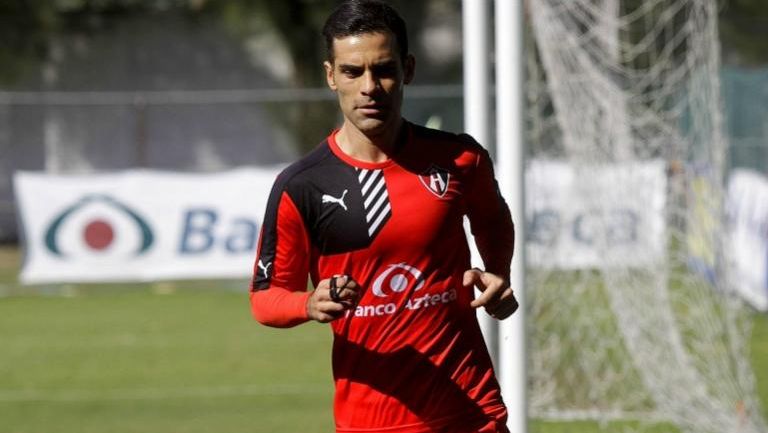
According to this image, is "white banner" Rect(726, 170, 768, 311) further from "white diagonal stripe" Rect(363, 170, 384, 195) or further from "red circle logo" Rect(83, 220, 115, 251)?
"white diagonal stripe" Rect(363, 170, 384, 195)

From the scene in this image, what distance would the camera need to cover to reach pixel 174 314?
52.2 feet

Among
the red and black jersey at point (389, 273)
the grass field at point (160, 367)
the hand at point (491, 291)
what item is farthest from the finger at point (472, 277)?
the grass field at point (160, 367)

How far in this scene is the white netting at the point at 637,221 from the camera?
869 cm

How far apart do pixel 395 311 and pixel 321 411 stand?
18.9 feet

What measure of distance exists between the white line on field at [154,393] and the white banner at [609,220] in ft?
6.82

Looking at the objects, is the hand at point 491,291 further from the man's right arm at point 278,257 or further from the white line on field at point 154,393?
the white line on field at point 154,393

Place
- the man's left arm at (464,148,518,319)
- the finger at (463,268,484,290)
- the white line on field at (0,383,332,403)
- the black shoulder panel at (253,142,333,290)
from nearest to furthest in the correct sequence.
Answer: the finger at (463,268,484,290), the black shoulder panel at (253,142,333,290), the man's left arm at (464,148,518,319), the white line on field at (0,383,332,403)

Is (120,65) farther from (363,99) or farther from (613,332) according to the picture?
(363,99)

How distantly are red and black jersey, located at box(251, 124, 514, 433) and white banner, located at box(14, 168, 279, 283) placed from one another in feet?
43.1

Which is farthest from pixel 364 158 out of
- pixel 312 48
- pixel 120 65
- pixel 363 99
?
pixel 120 65

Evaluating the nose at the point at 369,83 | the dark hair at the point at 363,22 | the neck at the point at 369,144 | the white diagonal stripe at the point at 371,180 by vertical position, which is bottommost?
the white diagonal stripe at the point at 371,180

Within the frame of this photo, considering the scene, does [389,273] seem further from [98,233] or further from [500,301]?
[98,233]

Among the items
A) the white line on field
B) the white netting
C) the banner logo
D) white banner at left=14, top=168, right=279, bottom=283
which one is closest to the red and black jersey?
the white netting

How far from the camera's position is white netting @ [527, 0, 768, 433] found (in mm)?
8688
